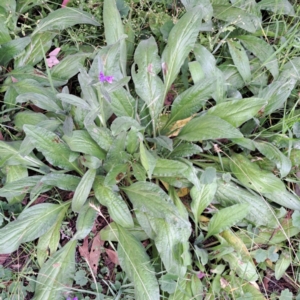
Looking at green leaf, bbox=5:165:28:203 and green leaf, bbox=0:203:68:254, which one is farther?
green leaf, bbox=5:165:28:203

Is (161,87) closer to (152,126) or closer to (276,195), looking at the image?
(152,126)

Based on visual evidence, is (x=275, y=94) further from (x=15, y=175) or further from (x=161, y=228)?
(x=15, y=175)

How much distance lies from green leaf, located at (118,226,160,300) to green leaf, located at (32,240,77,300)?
0.78ft

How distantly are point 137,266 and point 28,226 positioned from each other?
0.50 meters

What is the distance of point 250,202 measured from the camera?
1826 millimetres

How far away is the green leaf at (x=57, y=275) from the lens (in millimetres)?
1729

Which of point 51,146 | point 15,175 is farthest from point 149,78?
point 15,175

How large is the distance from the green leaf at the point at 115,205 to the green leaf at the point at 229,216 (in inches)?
15.1

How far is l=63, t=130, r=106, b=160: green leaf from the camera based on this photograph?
1.66 m

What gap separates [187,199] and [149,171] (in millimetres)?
416

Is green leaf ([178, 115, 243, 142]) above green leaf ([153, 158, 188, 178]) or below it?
above

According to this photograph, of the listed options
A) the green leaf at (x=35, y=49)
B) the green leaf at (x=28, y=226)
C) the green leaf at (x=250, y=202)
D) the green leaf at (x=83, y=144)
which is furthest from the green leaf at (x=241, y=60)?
the green leaf at (x=28, y=226)

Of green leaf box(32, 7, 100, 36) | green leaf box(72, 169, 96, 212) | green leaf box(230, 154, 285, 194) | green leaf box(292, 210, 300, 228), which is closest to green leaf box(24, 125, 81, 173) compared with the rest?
green leaf box(72, 169, 96, 212)

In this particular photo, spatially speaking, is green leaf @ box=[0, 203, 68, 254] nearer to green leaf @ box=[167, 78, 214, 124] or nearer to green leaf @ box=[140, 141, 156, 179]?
green leaf @ box=[140, 141, 156, 179]
